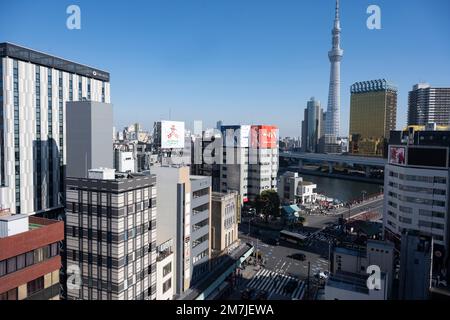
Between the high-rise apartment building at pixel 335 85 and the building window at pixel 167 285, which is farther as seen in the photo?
the high-rise apartment building at pixel 335 85

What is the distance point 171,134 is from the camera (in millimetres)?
23812

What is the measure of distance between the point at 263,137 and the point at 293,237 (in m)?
13.9

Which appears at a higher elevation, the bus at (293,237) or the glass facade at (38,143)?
the glass facade at (38,143)

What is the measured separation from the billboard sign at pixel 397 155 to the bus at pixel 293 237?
8.39 metres

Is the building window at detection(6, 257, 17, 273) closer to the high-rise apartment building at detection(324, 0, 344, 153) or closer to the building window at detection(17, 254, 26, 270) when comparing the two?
the building window at detection(17, 254, 26, 270)

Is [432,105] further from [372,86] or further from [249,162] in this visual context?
[249,162]

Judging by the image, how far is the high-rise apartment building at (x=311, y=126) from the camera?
362 feet

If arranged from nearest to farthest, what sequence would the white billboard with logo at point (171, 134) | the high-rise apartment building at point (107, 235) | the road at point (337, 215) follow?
the high-rise apartment building at point (107, 235)
the white billboard with logo at point (171, 134)
the road at point (337, 215)

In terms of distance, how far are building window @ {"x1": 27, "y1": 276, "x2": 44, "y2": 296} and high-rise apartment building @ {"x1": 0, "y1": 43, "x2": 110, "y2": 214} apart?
41.2 feet

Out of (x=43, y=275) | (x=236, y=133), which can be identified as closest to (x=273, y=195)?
(x=236, y=133)

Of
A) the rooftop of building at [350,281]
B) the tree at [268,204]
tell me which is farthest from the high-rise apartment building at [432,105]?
the rooftop of building at [350,281]

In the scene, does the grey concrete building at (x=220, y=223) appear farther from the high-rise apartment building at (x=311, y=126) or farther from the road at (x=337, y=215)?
the high-rise apartment building at (x=311, y=126)

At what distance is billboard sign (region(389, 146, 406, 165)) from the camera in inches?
854

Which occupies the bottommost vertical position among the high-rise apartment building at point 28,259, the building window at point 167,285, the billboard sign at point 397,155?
the building window at point 167,285
